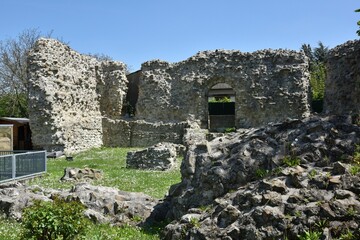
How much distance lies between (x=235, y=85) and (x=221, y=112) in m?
5.54

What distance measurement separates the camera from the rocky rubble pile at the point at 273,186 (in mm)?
7289

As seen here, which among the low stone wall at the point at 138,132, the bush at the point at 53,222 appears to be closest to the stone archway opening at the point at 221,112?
the low stone wall at the point at 138,132

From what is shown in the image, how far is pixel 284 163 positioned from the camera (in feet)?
29.3

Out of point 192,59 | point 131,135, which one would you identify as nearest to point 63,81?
point 131,135

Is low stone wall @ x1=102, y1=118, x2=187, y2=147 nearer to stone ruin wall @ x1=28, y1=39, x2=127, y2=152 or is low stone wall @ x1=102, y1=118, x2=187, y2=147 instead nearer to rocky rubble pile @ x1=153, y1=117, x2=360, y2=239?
stone ruin wall @ x1=28, y1=39, x2=127, y2=152

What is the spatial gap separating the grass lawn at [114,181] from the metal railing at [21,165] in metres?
0.48

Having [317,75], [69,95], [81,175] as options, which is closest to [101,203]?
[81,175]

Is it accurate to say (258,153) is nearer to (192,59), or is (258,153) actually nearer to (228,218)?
(228,218)

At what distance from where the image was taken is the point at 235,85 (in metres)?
34.5

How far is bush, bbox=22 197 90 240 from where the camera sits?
7.43 metres

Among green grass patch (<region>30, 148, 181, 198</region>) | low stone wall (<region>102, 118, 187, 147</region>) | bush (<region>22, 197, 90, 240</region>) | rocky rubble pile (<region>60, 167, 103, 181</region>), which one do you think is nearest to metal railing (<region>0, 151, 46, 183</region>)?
green grass patch (<region>30, 148, 181, 198</region>)

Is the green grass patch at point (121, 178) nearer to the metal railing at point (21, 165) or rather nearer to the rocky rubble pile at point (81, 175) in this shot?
the rocky rubble pile at point (81, 175)

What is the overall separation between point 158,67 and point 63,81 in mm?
8622

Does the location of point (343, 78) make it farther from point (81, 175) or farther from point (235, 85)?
point (81, 175)
